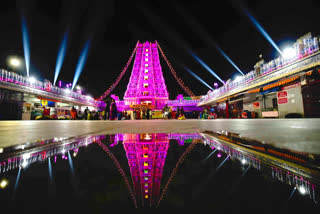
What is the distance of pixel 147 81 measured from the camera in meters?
42.6

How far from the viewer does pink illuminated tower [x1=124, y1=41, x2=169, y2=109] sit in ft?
134

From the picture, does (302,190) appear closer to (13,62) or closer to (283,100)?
(283,100)

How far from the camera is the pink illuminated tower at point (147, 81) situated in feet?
134

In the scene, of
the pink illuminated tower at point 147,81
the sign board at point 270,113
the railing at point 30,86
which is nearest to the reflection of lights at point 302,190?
the sign board at point 270,113

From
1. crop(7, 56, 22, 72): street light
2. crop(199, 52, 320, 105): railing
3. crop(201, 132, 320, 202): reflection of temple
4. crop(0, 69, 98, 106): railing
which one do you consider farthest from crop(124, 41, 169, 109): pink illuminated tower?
crop(201, 132, 320, 202): reflection of temple

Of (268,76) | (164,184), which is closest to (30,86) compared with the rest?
(164,184)

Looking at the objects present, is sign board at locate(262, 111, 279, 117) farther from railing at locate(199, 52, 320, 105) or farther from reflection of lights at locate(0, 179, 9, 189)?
reflection of lights at locate(0, 179, 9, 189)

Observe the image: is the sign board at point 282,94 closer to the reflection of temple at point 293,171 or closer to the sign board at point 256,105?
the sign board at point 256,105

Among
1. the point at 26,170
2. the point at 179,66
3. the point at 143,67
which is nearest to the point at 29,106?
the point at 26,170

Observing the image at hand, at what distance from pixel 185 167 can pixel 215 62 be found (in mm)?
37907

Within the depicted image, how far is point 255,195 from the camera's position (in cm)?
28

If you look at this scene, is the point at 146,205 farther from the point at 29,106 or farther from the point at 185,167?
the point at 29,106

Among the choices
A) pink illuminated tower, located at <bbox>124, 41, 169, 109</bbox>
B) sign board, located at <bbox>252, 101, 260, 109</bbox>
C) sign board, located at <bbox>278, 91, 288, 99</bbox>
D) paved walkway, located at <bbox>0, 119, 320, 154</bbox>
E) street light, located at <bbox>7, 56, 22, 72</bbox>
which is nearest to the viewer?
paved walkway, located at <bbox>0, 119, 320, 154</bbox>

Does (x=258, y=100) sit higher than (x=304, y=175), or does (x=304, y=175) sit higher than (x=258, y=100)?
(x=258, y=100)
